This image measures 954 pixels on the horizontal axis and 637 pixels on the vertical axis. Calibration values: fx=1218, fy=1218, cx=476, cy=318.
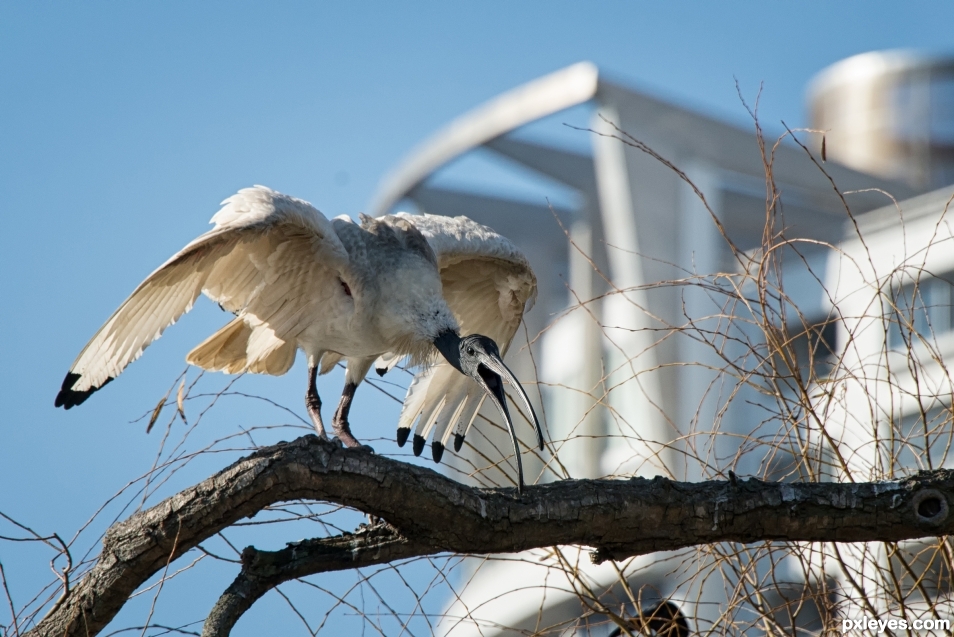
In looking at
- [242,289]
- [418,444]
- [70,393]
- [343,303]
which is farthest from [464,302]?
[70,393]

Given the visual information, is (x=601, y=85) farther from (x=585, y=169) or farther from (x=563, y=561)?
(x=563, y=561)

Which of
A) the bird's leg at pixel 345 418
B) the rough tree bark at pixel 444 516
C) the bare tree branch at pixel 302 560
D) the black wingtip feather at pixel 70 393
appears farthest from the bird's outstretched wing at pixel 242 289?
the bare tree branch at pixel 302 560

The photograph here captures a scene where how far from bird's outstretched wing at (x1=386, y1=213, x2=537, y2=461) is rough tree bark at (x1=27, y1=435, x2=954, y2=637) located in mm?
2037

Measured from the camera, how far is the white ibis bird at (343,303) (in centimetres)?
496

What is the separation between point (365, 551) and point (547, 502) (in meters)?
0.61

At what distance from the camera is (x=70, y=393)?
4.93 meters

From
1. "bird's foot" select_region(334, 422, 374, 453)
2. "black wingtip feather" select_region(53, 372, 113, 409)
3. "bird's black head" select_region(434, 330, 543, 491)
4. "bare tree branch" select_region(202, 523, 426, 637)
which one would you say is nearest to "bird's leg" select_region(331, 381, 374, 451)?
"bird's foot" select_region(334, 422, 374, 453)

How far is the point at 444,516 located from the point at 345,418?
2506mm

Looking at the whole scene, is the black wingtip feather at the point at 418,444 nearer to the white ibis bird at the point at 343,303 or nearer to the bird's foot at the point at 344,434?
the white ibis bird at the point at 343,303

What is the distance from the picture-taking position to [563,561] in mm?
4305

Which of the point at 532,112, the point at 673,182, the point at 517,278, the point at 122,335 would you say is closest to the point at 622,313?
the point at 673,182

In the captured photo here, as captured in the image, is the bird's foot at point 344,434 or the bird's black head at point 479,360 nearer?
the bird's black head at point 479,360

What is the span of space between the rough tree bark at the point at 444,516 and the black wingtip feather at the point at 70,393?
1310 mm

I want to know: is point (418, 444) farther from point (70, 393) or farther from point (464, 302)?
point (70, 393)
